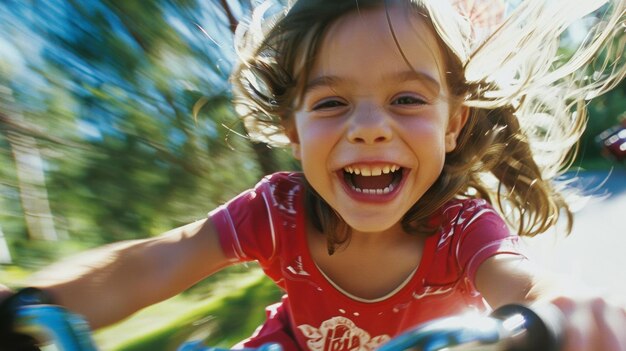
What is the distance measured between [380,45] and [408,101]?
9cm

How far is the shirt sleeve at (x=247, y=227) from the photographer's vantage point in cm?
108

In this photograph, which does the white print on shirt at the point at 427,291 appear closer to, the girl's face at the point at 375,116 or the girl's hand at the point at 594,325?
the girl's face at the point at 375,116

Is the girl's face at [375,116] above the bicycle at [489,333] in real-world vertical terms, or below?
Result: above

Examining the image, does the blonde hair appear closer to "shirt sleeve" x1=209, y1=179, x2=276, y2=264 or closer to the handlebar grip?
"shirt sleeve" x1=209, y1=179, x2=276, y2=264

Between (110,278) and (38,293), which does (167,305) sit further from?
(38,293)

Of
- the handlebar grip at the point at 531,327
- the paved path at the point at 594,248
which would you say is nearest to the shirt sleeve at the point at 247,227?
the handlebar grip at the point at 531,327

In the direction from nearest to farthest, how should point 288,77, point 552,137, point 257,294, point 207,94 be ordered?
1. point 288,77
2. point 552,137
3. point 207,94
4. point 257,294

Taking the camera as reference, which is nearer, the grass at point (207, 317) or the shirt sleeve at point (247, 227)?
the shirt sleeve at point (247, 227)

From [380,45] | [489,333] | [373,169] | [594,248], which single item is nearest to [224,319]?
[373,169]

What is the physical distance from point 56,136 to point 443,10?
0.69m

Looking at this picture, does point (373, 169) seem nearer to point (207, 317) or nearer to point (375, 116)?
point (375, 116)

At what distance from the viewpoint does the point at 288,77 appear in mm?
1079

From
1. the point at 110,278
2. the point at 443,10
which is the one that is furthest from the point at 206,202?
the point at 443,10

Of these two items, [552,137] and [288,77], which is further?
[552,137]
